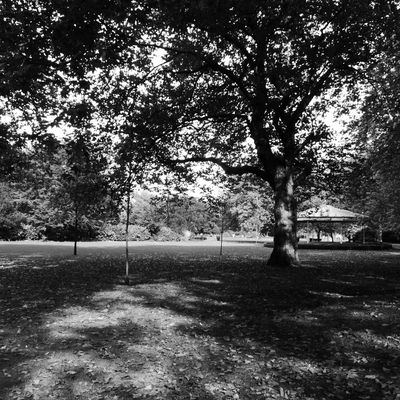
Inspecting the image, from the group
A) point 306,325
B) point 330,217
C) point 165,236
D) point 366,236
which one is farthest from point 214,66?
point 366,236

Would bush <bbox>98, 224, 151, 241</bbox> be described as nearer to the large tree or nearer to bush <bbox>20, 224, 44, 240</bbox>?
bush <bbox>20, 224, 44, 240</bbox>

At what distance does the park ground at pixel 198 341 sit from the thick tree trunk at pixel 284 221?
5.19 meters

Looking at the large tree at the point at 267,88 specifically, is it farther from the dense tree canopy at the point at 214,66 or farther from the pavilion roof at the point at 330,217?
the pavilion roof at the point at 330,217

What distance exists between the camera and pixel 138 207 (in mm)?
53219

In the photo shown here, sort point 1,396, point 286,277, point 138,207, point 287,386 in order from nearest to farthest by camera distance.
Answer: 1. point 1,396
2. point 287,386
3. point 286,277
4. point 138,207

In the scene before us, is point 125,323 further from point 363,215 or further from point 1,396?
point 363,215

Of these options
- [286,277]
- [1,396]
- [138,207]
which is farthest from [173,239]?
[1,396]

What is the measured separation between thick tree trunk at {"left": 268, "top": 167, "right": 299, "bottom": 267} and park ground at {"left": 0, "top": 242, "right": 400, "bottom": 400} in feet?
17.0

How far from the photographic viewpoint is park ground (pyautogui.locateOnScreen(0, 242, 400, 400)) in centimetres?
500

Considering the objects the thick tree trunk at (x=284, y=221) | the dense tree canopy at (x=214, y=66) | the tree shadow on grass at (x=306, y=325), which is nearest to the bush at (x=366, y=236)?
the dense tree canopy at (x=214, y=66)

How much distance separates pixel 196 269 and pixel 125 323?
9857 millimetres

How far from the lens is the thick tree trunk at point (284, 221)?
18.3m

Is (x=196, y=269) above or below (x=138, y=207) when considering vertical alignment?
below

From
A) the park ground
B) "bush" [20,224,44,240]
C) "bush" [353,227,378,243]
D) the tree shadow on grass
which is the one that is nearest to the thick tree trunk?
the tree shadow on grass
